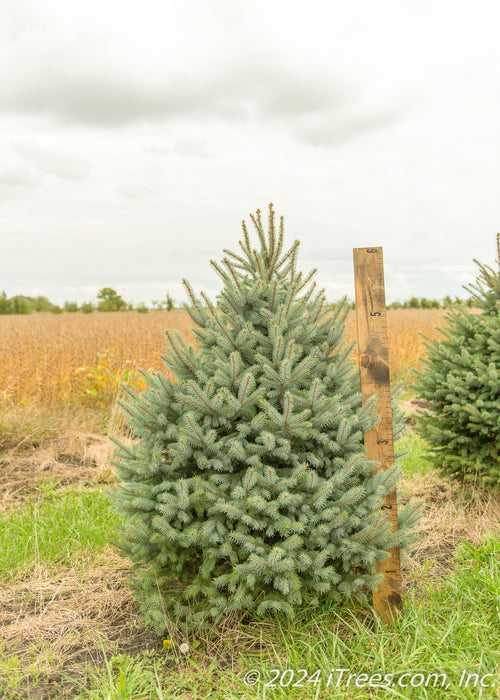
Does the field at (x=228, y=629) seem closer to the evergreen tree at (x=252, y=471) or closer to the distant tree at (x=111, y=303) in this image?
the evergreen tree at (x=252, y=471)

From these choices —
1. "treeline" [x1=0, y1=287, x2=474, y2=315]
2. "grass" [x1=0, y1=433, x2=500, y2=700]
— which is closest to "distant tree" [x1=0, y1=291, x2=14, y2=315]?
"treeline" [x1=0, y1=287, x2=474, y2=315]

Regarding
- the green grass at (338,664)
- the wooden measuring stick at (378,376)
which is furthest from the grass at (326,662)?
the wooden measuring stick at (378,376)

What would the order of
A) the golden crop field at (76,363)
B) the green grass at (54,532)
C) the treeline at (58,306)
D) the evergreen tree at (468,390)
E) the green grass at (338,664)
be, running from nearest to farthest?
the green grass at (338,664), the green grass at (54,532), the evergreen tree at (468,390), the golden crop field at (76,363), the treeline at (58,306)

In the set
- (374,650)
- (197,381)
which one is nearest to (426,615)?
(374,650)

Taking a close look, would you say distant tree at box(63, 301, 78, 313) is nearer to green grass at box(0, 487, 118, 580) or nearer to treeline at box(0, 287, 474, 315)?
treeline at box(0, 287, 474, 315)

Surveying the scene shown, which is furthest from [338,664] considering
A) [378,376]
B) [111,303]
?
[111,303]

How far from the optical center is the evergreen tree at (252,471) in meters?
2.50

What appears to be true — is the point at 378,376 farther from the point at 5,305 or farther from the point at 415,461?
the point at 5,305

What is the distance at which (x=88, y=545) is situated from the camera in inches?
158

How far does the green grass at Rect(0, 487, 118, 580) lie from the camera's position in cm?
386

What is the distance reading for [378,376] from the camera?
296cm

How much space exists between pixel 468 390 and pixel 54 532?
12.5 ft

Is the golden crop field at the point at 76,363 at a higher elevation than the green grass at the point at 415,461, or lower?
higher

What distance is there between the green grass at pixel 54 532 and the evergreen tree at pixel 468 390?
3.12 meters
